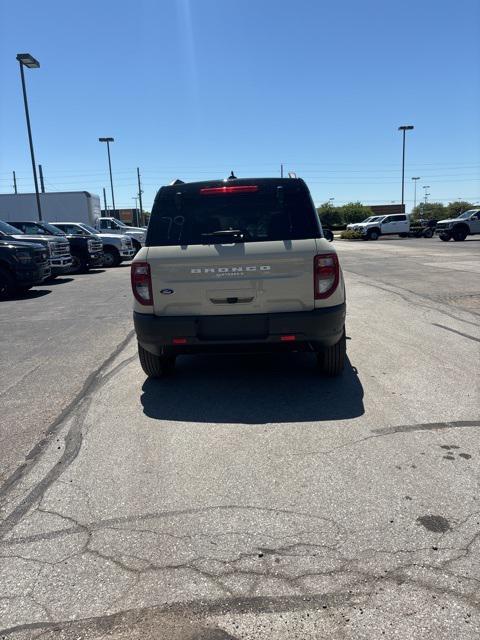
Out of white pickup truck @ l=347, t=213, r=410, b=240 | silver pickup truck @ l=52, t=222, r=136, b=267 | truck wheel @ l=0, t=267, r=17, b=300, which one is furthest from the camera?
white pickup truck @ l=347, t=213, r=410, b=240

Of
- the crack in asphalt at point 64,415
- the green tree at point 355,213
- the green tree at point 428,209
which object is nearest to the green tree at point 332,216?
the green tree at point 355,213

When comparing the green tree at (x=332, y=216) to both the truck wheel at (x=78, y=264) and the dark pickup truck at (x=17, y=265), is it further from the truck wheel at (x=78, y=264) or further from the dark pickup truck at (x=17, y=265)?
the dark pickup truck at (x=17, y=265)

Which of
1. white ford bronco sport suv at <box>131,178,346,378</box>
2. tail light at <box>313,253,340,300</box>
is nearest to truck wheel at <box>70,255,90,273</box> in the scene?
white ford bronco sport suv at <box>131,178,346,378</box>

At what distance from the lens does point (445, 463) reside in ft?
11.5

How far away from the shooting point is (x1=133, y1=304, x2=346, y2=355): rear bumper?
466cm

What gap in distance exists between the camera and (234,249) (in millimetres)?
4672

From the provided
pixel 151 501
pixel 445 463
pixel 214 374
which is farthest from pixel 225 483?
pixel 214 374

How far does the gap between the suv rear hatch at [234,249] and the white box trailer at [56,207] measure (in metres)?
29.9

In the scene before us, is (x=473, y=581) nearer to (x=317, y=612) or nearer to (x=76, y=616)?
(x=317, y=612)

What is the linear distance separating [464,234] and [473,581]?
34534 millimetres

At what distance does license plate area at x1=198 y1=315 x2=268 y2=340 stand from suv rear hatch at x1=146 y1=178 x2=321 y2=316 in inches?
2.6

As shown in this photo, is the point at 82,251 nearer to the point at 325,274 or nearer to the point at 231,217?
the point at 231,217

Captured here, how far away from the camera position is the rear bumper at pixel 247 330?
15.3 ft

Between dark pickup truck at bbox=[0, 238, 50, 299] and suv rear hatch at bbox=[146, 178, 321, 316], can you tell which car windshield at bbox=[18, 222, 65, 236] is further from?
suv rear hatch at bbox=[146, 178, 321, 316]
